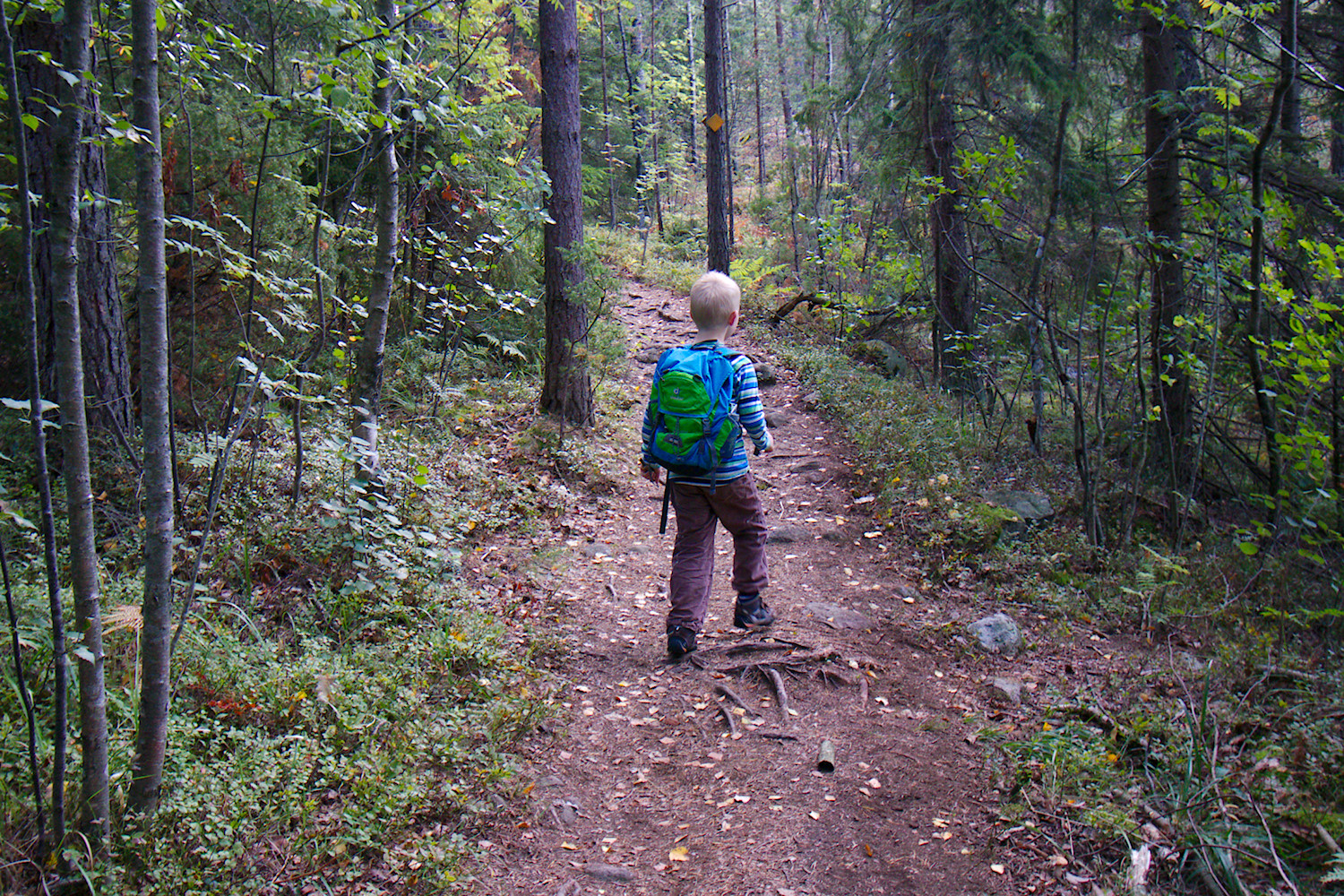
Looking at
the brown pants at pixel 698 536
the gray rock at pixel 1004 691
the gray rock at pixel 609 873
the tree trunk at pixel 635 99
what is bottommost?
the gray rock at pixel 609 873

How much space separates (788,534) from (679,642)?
260cm

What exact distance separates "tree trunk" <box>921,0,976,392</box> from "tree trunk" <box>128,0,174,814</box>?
Answer: 8.39 metres

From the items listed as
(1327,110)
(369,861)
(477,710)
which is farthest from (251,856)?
(1327,110)

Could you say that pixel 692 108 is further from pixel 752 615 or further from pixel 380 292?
pixel 752 615

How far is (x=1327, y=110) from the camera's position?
25.3 ft

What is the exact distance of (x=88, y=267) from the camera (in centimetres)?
538

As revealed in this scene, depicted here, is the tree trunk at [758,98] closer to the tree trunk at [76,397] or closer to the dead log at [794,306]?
the dead log at [794,306]

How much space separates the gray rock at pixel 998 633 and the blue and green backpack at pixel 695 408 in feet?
6.81

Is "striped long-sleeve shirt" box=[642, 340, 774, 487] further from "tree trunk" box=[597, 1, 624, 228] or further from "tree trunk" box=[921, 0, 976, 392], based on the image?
"tree trunk" box=[597, 1, 624, 228]

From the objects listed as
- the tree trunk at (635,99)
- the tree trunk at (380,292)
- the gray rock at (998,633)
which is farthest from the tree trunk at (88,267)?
the tree trunk at (635,99)

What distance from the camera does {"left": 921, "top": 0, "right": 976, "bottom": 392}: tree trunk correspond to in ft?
31.7

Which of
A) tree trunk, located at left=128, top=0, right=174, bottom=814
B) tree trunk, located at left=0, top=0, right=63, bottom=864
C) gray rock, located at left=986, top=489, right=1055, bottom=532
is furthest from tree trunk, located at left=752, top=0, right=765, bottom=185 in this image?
tree trunk, located at left=0, top=0, right=63, bottom=864

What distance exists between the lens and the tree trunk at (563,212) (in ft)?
28.5

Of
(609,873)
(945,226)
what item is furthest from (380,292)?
(945,226)
